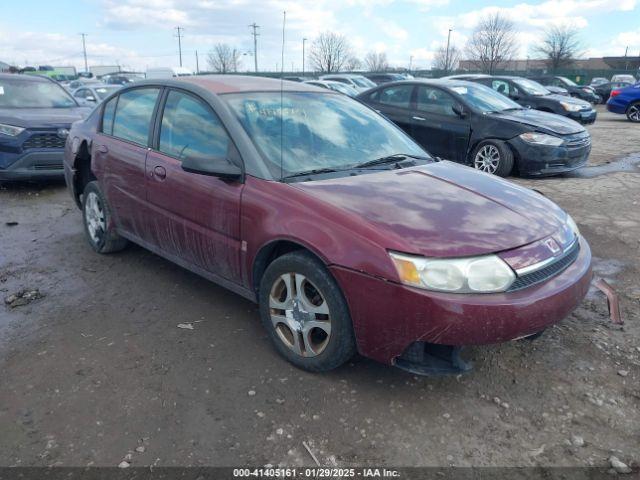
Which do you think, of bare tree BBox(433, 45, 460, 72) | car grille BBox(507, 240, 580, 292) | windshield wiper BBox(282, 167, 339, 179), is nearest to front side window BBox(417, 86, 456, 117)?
windshield wiper BBox(282, 167, 339, 179)

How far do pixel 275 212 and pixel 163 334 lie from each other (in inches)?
47.9

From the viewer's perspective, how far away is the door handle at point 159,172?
3654 mm

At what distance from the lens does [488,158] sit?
7.96 m

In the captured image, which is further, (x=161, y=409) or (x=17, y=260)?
(x=17, y=260)

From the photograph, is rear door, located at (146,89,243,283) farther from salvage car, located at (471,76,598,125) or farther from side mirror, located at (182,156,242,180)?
salvage car, located at (471,76,598,125)

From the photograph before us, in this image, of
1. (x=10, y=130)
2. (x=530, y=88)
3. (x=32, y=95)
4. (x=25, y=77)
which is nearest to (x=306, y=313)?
(x=10, y=130)

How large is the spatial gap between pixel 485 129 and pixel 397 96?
1.74 meters

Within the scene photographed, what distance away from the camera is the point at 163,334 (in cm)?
342

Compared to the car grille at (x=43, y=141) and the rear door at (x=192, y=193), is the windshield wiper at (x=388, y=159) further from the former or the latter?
the car grille at (x=43, y=141)

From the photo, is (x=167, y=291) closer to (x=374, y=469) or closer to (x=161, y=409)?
(x=161, y=409)

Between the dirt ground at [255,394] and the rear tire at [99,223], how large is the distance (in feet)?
2.12

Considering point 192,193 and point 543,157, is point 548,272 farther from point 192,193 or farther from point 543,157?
point 543,157

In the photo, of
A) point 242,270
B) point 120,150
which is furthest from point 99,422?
point 120,150

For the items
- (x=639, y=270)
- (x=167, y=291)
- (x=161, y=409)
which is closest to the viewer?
(x=161, y=409)
